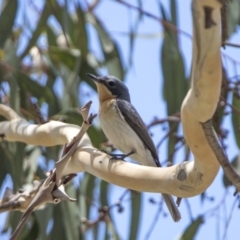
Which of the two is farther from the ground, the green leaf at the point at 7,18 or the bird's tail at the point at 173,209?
the green leaf at the point at 7,18

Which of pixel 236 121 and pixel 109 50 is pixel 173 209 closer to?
pixel 236 121

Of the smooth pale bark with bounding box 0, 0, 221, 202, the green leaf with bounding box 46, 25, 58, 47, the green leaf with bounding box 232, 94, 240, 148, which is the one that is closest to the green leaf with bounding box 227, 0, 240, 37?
the green leaf with bounding box 232, 94, 240, 148

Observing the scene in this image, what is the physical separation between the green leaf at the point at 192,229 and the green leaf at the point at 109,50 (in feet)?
2.92

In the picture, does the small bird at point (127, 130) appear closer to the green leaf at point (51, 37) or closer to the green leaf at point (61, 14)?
the green leaf at point (61, 14)

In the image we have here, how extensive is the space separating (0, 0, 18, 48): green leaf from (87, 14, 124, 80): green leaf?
26.8 inches

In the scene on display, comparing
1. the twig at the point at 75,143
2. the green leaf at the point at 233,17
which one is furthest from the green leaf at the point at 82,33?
the twig at the point at 75,143

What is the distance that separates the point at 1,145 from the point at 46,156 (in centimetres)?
34

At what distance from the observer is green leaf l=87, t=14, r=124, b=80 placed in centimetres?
418

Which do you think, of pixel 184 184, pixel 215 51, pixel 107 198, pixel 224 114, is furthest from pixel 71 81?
pixel 215 51

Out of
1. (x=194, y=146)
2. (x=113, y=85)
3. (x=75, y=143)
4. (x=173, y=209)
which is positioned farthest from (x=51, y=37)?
(x=194, y=146)

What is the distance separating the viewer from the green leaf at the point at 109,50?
418cm

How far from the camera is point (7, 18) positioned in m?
3.74

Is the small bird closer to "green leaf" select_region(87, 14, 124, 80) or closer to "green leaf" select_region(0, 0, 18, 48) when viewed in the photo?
"green leaf" select_region(87, 14, 124, 80)

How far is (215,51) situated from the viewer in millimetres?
1653
